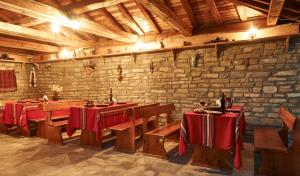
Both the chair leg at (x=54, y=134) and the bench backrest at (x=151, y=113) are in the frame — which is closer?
the bench backrest at (x=151, y=113)

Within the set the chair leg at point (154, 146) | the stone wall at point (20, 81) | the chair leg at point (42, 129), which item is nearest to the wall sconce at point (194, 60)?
the chair leg at point (154, 146)

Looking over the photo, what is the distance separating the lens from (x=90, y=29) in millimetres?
4898

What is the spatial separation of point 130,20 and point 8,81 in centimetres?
519

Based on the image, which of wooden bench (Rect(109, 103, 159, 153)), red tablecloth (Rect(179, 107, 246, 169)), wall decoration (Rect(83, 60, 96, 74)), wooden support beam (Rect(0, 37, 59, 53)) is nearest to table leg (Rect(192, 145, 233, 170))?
red tablecloth (Rect(179, 107, 246, 169))

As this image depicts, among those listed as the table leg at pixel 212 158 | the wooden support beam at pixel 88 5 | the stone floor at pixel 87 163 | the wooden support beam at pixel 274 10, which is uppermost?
the wooden support beam at pixel 88 5

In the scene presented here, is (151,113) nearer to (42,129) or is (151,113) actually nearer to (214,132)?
(214,132)

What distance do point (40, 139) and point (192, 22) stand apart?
4.60 meters

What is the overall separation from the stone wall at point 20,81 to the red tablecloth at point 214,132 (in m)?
6.98

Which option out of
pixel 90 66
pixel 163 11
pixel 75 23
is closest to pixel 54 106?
Answer: pixel 75 23

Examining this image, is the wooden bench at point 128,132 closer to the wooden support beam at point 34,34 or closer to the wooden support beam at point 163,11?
the wooden support beam at point 163,11

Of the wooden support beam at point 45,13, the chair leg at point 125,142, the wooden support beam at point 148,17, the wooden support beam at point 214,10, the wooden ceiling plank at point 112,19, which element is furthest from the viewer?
the wooden ceiling plank at point 112,19

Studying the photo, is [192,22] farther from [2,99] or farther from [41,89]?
[2,99]

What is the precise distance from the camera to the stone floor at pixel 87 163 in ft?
10.3

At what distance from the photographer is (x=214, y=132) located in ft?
10.1
